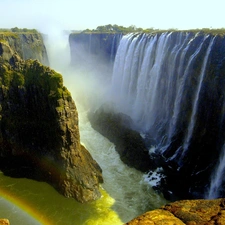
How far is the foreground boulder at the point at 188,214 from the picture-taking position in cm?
507

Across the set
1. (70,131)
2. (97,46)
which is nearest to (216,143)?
(70,131)

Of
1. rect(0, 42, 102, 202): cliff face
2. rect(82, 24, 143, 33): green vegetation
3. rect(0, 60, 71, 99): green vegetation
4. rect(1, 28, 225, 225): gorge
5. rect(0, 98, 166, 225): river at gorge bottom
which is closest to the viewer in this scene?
rect(0, 98, 166, 225): river at gorge bottom

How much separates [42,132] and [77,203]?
A: 23.7 ft

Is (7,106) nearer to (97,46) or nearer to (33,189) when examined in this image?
(33,189)

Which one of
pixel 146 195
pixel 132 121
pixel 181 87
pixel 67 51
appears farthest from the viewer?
pixel 67 51

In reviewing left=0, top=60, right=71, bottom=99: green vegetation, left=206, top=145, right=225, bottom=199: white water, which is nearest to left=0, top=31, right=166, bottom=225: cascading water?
left=206, top=145, right=225, bottom=199: white water

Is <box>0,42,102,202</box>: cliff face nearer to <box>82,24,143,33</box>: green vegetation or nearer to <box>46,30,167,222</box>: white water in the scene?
<box>46,30,167,222</box>: white water

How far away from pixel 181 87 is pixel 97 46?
3343 centimetres

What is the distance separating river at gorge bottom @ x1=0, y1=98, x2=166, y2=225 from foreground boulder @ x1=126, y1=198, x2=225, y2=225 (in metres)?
14.1

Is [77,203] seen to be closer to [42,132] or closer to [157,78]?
[42,132]

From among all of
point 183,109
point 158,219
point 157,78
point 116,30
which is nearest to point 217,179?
point 183,109

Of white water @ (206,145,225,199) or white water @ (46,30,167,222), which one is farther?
white water @ (206,145,225,199)

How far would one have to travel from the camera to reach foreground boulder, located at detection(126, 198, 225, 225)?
507cm

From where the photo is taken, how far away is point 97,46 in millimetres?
57219
